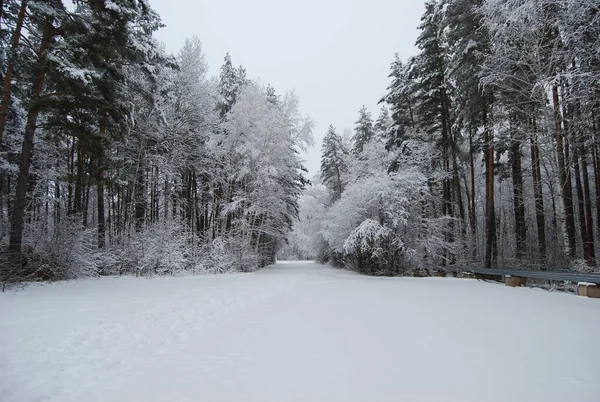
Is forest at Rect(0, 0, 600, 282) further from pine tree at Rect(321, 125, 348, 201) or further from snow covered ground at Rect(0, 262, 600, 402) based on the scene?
pine tree at Rect(321, 125, 348, 201)

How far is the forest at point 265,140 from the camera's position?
854 centimetres

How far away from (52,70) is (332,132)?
2201 cm

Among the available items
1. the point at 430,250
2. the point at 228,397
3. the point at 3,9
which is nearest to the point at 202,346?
the point at 228,397

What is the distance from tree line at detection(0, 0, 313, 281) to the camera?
8586 millimetres

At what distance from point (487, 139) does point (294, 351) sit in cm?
1272

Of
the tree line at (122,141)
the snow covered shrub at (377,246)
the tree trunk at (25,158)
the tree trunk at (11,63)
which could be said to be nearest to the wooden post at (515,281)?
the snow covered shrub at (377,246)

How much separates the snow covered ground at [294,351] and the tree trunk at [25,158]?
239cm

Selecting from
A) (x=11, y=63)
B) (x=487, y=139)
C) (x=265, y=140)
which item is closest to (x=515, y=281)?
(x=487, y=139)

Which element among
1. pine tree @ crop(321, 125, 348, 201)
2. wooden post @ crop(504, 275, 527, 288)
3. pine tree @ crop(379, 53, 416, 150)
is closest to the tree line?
pine tree @ crop(321, 125, 348, 201)

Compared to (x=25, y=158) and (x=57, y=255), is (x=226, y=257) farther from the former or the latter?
(x=25, y=158)

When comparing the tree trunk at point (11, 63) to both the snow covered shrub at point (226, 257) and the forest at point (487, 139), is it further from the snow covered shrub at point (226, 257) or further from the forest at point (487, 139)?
the forest at point (487, 139)

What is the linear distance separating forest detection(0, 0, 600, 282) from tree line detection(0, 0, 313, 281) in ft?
0.26

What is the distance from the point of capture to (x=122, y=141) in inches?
494

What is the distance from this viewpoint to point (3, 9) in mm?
8227
